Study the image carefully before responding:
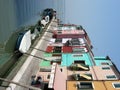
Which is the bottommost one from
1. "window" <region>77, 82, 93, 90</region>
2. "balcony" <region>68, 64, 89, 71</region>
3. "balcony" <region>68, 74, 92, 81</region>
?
"window" <region>77, 82, 93, 90</region>

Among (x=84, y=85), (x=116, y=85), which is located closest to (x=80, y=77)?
(x=84, y=85)

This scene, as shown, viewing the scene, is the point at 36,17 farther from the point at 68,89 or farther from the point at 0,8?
the point at 68,89

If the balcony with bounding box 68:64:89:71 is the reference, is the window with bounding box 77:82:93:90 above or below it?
below

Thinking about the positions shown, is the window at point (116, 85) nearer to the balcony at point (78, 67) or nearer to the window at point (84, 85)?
the window at point (84, 85)

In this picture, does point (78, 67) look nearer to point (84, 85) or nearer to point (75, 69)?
point (75, 69)

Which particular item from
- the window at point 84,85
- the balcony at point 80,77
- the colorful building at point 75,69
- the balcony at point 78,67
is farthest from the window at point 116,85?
the balcony at point 78,67

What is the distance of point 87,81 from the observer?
1628cm

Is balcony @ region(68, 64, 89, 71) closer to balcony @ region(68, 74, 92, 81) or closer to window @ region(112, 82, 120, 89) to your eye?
balcony @ region(68, 74, 92, 81)

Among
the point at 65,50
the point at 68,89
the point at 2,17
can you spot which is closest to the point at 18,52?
the point at 68,89

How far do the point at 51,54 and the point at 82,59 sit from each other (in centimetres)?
271

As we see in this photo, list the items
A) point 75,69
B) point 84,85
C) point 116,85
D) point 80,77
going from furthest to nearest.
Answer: point 75,69 → point 80,77 → point 84,85 → point 116,85

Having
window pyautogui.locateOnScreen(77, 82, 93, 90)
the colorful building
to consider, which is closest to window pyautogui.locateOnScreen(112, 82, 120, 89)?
the colorful building

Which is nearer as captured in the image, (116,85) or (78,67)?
(116,85)

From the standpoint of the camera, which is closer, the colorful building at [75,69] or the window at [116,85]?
the colorful building at [75,69]
